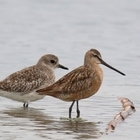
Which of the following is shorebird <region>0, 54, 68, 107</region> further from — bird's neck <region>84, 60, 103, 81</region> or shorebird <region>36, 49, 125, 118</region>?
bird's neck <region>84, 60, 103, 81</region>

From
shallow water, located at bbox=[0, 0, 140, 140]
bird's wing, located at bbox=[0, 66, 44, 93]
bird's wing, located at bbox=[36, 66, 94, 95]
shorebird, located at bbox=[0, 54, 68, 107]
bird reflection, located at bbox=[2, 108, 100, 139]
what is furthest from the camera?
bird's wing, located at bbox=[0, 66, 44, 93]

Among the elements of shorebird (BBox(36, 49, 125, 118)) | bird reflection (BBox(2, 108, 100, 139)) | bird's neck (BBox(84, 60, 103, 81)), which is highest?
bird's neck (BBox(84, 60, 103, 81))

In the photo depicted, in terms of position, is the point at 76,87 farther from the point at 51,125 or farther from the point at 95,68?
the point at 51,125

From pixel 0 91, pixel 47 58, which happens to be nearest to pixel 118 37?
pixel 47 58

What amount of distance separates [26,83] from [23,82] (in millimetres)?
65

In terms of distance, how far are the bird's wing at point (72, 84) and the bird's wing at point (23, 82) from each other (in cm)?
139

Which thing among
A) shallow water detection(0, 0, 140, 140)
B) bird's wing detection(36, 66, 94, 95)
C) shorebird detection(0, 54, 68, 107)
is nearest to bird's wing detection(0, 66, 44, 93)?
shorebird detection(0, 54, 68, 107)

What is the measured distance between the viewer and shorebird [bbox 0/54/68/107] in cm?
1365

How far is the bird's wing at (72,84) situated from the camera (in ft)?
40.9

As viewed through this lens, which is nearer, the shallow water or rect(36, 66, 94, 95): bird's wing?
the shallow water

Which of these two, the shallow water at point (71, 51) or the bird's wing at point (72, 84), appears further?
the bird's wing at point (72, 84)

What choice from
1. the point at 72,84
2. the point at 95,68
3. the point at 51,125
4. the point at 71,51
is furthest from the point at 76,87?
the point at 71,51

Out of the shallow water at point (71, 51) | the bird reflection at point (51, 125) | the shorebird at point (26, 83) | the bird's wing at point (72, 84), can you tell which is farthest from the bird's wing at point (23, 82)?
the bird's wing at point (72, 84)

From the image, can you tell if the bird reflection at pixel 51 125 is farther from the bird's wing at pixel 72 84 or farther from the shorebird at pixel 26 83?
the shorebird at pixel 26 83
